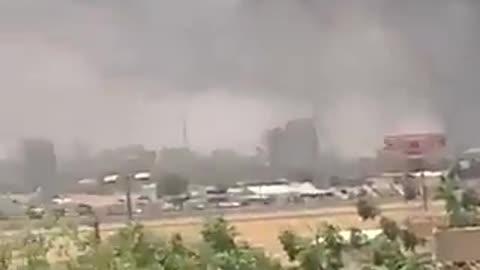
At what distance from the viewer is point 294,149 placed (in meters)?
2.51

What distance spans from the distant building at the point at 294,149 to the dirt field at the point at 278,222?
113 millimetres

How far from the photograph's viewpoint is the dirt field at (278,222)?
2404 mm

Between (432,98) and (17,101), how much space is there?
87 cm

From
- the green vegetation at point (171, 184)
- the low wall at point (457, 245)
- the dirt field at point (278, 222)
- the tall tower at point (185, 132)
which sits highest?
the tall tower at point (185, 132)

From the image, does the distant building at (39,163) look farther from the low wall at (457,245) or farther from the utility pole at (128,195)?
the low wall at (457,245)

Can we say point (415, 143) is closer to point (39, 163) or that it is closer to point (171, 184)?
point (171, 184)

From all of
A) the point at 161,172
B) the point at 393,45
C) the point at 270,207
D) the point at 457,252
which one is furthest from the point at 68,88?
the point at 457,252

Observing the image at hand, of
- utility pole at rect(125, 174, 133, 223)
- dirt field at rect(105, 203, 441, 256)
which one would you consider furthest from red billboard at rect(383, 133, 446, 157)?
utility pole at rect(125, 174, 133, 223)

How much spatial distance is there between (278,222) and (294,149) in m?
0.16

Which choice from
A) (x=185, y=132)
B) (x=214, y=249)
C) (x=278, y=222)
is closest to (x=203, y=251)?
(x=214, y=249)

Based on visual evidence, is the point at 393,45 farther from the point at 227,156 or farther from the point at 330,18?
the point at 227,156

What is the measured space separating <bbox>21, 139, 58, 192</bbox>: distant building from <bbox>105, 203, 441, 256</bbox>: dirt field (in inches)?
6.9

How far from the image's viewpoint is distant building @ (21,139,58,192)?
244 centimetres

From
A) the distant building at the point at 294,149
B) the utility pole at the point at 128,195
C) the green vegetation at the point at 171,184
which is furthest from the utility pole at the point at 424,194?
the utility pole at the point at 128,195
